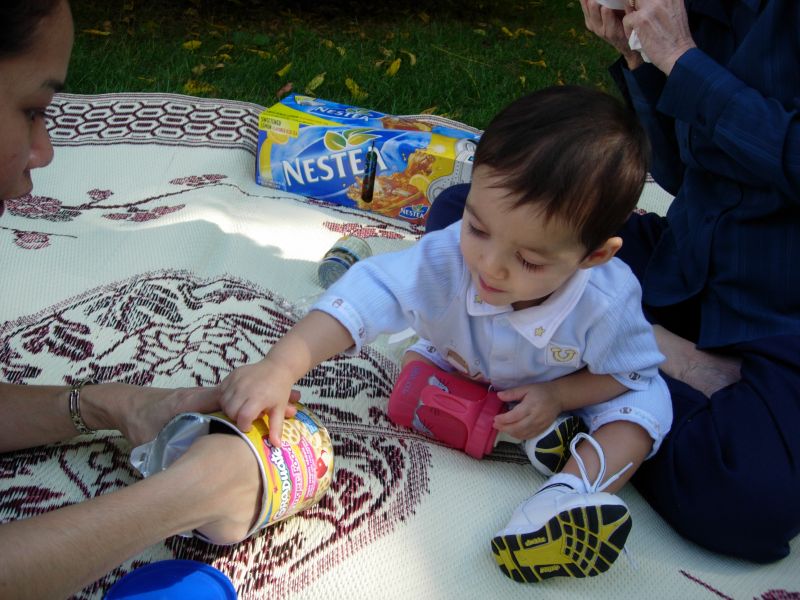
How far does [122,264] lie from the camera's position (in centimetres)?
168

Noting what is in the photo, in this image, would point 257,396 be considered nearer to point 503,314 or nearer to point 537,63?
point 503,314

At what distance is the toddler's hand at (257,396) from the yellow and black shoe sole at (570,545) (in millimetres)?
373

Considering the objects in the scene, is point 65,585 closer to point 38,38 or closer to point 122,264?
point 38,38

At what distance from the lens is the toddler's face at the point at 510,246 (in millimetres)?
1047

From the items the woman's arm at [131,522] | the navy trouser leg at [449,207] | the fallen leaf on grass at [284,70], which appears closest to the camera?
the woman's arm at [131,522]

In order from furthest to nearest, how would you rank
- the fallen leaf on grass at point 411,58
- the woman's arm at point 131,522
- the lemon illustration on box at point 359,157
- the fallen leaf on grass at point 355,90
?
the fallen leaf on grass at point 411,58 < the fallen leaf on grass at point 355,90 < the lemon illustration on box at point 359,157 < the woman's arm at point 131,522

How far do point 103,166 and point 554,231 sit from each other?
1546 millimetres

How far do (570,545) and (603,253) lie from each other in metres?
0.42

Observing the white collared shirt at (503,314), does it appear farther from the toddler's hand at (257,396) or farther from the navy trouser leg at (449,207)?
the navy trouser leg at (449,207)

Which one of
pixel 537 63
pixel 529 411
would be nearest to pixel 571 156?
pixel 529 411

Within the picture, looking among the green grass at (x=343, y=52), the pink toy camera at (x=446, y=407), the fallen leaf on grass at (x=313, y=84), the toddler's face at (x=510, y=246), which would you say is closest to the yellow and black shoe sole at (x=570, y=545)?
the pink toy camera at (x=446, y=407)

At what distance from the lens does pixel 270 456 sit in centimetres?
104

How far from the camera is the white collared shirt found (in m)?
1.20

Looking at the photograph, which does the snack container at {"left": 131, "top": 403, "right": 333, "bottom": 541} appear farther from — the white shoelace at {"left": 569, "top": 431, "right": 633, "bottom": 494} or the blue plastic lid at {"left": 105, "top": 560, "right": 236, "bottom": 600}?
the white shoelace at {"left": 569, "top": 431, "right": 633, "bottom": 494}
